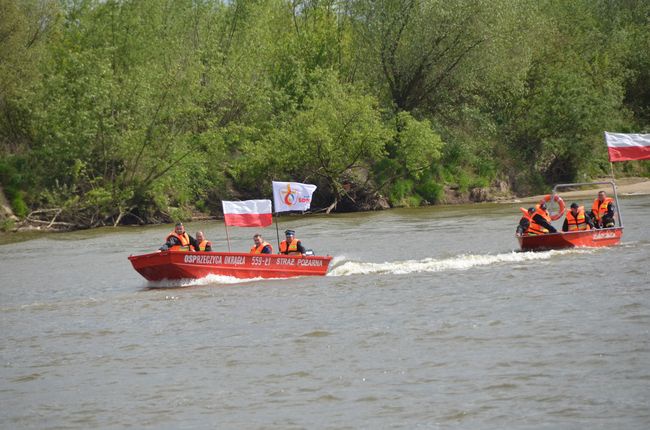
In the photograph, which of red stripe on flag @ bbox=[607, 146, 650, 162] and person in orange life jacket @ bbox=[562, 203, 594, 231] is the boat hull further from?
red stripe on flag @ bbox=[607, 146, 650, 162]

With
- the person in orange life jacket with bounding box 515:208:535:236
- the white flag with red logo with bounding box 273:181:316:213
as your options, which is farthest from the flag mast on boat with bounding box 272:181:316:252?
the person in orange life jacket with bounding box 515:208:535:236

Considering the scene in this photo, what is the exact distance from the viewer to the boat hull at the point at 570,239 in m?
27.2

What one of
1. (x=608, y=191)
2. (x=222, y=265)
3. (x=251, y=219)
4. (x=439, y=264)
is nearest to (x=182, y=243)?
(x=222, y=265)

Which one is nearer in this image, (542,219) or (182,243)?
(182,243)

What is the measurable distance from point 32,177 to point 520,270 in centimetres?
3045

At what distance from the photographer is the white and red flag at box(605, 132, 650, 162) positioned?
27.6 metres

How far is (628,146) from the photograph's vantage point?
1099 inches

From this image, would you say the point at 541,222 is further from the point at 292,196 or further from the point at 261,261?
the point at 261,261

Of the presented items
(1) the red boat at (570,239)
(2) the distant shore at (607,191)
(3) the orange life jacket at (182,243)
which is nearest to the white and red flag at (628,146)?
(1) the red boat at (570,239)

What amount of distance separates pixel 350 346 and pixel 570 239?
1272 cm

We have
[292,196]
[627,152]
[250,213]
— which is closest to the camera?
[250,213]

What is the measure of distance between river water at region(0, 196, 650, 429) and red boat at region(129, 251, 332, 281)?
46 centimetres

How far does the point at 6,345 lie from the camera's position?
18.7 meters

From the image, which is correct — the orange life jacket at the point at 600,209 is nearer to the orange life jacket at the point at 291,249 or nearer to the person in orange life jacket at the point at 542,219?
the person in orange life jacket at the point at 542,219
